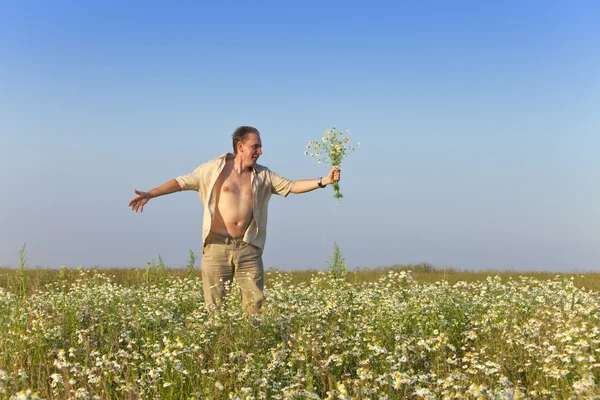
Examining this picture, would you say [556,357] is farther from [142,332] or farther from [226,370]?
[142,332]

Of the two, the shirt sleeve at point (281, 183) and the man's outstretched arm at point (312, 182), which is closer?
the man's outstretched arm at point (312, 182)

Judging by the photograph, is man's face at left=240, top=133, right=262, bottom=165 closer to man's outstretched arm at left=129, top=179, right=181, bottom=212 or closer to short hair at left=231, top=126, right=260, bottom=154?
short hair at left=231, top=126, right=260, bottom=154

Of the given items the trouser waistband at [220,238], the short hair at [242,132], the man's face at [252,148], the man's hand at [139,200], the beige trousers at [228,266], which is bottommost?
the beige trousers at [228,266]

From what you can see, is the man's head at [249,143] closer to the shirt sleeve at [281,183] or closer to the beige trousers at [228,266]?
the shirt sleeve at [281,183]

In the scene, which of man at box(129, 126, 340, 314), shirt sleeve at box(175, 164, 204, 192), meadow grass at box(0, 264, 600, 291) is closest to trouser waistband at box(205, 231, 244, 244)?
man at box(129, 126, 340, 314)

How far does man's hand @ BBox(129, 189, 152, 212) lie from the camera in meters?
9.29

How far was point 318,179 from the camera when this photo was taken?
920cm

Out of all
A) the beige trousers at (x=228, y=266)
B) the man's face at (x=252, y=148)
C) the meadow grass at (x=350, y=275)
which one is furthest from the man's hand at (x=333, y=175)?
the meadow grass at (x=350, y=275)

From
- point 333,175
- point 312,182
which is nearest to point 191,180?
point 312,182

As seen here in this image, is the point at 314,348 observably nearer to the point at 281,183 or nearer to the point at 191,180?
the point at 281,183

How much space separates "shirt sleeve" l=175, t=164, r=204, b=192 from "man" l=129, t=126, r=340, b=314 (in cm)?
8

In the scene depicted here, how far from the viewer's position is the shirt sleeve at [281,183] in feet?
31.2

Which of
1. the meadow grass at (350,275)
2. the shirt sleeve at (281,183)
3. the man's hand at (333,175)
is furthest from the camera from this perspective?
the meadow grass at (350,275)

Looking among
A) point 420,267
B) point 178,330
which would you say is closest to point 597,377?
point 178,330
